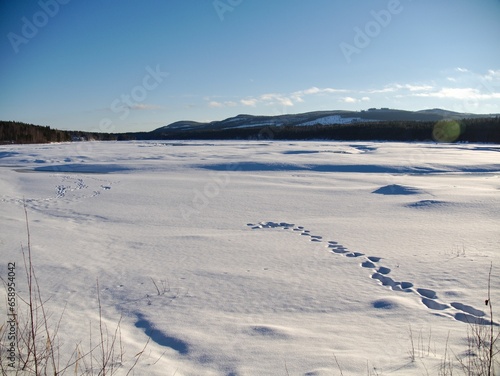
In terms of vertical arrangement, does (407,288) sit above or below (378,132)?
below

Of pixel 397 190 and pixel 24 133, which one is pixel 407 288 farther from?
pixel 24 133

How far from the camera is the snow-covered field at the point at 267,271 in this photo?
2.75 meters

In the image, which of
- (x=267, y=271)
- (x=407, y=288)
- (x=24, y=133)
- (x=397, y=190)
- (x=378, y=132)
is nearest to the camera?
(x=407, y=288)

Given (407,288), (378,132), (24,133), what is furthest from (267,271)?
(378,132)

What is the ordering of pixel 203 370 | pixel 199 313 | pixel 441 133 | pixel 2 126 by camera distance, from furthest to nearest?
1. pixel 441 133
2. pixel 2 126
3. pixel 199 313
4. pixel 203 370

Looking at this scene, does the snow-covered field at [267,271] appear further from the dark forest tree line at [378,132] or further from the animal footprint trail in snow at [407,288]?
the dark forest tree line at [378,132]

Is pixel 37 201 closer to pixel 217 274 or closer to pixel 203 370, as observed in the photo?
pixel 217 274

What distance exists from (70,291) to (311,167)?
13510 mm

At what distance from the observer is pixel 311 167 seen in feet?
53.7

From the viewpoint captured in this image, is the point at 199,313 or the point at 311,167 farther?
the point at 311,167

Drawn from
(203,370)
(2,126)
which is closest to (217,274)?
(203,370)

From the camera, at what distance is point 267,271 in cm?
452

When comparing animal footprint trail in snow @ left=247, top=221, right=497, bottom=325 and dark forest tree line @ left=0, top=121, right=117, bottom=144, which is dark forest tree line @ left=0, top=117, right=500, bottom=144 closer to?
dark forest tree line @ left=0, top=121, right=117, bottom=144

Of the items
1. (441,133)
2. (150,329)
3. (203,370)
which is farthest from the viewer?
(441,133)
